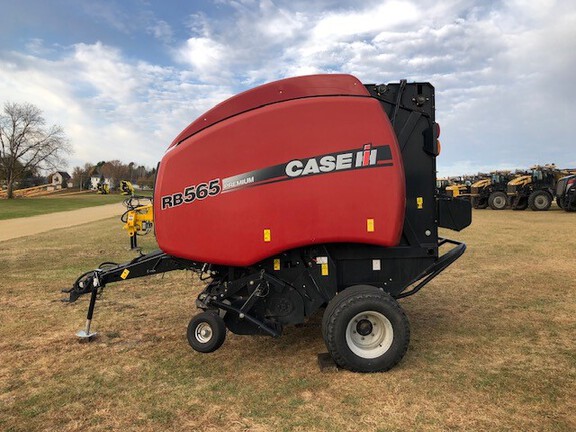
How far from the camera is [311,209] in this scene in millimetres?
3811

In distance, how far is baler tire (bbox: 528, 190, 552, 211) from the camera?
896 inches

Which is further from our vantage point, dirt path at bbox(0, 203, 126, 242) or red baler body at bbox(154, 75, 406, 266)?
dirt path at bbox(0, 203, 126, 242)

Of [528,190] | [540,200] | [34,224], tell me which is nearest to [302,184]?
[34,224]

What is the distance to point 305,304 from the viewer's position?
411 centimetres

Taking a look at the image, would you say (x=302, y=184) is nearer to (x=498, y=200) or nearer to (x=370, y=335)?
(x=370, y=335)

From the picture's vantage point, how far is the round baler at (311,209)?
150 inches

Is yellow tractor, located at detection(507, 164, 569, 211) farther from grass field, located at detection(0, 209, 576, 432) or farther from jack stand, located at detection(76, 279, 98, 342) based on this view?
jack stand, located at detection(76, 279, 98, 342)

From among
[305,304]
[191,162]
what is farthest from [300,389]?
[191,162]

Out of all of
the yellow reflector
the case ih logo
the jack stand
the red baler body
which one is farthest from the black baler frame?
the case ih logo

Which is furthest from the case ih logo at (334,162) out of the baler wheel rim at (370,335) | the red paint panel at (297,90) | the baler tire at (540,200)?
the baler tire at (540,200)

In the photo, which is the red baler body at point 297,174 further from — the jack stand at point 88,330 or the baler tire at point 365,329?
the jack stand at point 88,330

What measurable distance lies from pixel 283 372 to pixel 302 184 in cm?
177

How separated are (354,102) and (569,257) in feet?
26.2

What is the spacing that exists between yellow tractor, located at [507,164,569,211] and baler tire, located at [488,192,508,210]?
322 millimetres
